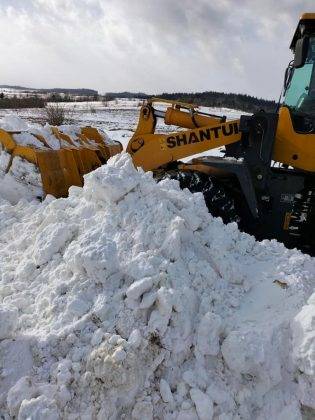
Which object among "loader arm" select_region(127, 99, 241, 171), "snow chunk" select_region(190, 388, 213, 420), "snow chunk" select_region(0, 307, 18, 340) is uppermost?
"loader arm" select_region(127, 99, 241, 171)

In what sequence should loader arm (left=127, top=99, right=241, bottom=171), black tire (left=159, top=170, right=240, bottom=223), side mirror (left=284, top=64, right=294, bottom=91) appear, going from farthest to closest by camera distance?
side mirror (left=284, top=64, right=294, bottom=91) < loader arm (left=127, top=99, right=241, bottom=171) < black tire (left=159, top=170, right=240, bottom=223)

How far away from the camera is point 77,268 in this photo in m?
3.00

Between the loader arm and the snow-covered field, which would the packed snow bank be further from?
the loader arm

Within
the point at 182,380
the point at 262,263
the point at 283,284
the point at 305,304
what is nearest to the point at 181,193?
the point at 262,263

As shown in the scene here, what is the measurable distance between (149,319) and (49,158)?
8.69 feet

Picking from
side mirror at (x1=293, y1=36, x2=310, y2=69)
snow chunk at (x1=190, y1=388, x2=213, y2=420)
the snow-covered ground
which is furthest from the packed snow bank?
the snow-covered ground

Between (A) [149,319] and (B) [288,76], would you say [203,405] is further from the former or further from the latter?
(B) [288,76]

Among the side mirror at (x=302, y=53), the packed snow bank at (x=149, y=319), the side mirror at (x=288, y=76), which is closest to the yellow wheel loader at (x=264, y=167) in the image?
the side mirror at (x=288, y=76)

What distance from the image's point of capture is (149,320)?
268 cm

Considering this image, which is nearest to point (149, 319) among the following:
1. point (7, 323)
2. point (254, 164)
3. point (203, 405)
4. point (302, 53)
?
point (203, 405)

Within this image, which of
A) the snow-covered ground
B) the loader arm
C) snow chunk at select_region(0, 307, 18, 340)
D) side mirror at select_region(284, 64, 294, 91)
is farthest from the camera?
the snow-covered ground

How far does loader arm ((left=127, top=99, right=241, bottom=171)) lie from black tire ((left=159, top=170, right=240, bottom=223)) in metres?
0.33

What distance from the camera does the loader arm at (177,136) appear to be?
4.79 meters

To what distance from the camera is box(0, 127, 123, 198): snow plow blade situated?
15.4ft
